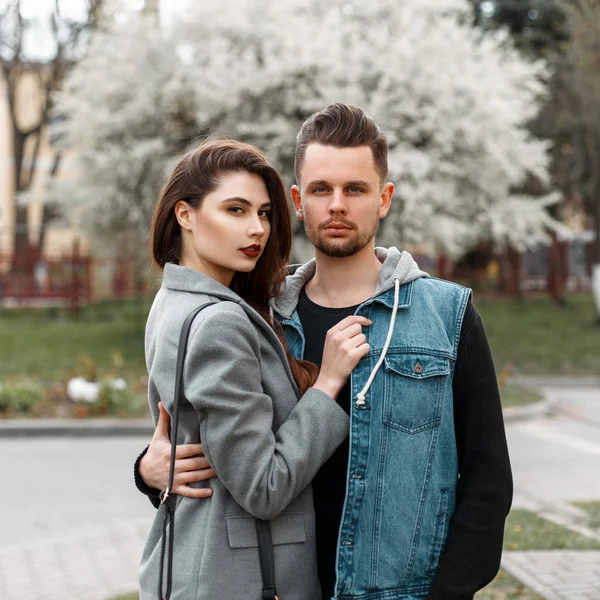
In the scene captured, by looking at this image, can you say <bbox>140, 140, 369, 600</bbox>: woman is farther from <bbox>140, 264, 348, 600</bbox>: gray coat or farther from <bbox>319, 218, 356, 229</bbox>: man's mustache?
<bbox>319, 218, 356, 229</bbox>: man's mustache

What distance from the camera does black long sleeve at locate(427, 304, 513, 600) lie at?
2.29 m

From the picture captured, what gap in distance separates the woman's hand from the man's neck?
0.15m

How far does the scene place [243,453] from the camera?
7.05ft

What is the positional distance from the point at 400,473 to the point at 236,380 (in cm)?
48

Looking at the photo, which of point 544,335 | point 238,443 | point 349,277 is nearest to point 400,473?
point 238,443

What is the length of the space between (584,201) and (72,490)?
21.6m

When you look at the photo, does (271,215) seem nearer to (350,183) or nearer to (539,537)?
(350,183)

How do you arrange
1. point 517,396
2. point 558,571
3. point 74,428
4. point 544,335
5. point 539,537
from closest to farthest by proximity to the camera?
point 558,571 < point 539,537 < point 74,428 < point 517,396 < point 544,335

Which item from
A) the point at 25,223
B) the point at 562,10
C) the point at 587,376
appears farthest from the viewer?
the point at 25,223

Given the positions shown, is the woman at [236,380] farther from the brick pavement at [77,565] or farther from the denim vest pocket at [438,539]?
the brick pavement at [77,565]

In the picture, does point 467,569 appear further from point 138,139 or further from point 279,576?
point 138,139

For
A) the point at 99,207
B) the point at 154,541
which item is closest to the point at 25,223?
the point at 99,207

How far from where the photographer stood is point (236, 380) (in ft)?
7.08

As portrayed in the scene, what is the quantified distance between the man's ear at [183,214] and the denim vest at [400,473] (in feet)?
1.81
